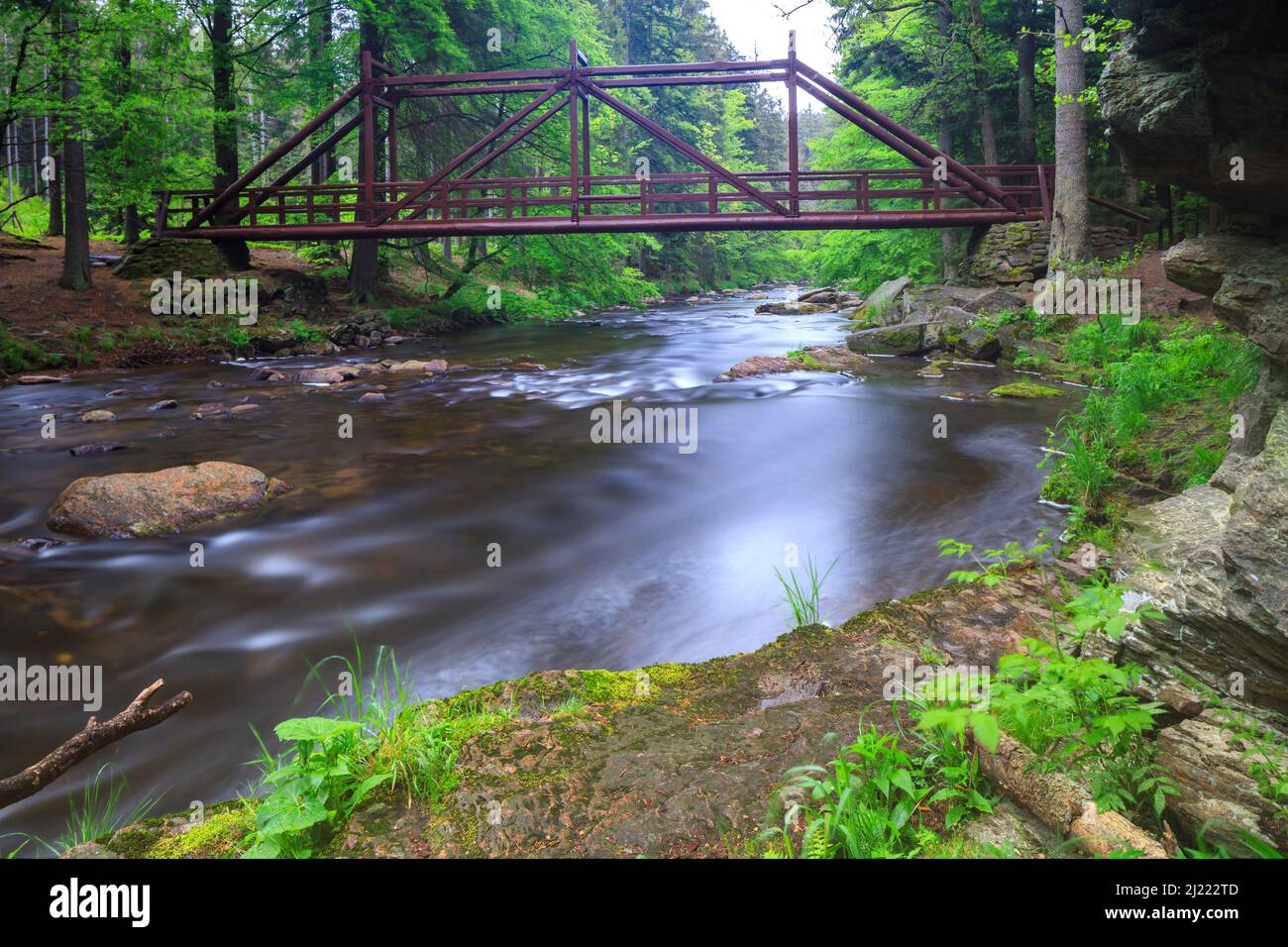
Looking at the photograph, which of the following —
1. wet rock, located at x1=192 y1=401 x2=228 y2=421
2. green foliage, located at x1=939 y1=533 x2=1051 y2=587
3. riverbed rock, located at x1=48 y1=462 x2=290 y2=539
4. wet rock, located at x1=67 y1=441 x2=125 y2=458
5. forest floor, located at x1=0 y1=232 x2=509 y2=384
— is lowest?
green foliage, located at x1=939 y1=533 x2=1051 y2=587

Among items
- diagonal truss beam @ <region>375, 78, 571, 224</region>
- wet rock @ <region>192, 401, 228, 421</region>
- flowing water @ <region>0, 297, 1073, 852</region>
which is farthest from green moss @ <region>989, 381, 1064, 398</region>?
diagonal truss beam @ <region>375, 78, 571, 224</region>

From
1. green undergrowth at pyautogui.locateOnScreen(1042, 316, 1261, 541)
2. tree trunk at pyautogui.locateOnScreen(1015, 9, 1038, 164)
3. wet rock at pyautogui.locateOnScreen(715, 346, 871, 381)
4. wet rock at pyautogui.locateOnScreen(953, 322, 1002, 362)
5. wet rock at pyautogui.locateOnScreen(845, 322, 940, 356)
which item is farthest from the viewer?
tree trunk at pyautogui.locateOnScreen(1015, 9, 1038, 164)

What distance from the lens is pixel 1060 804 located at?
7.97 feet

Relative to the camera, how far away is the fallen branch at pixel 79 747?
9.11 feet

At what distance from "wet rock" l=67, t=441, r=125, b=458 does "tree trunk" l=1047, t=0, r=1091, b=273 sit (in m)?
15.8

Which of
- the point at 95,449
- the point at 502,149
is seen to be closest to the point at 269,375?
the point at 95,449

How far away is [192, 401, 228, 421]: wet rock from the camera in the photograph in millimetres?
12109

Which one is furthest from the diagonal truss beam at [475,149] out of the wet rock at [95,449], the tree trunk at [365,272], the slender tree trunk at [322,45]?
the wet rock at [95,449]

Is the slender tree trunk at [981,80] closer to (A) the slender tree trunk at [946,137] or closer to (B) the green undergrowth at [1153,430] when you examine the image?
(A) the slender tree trunk at [946,137]

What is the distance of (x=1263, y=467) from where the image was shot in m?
3.18

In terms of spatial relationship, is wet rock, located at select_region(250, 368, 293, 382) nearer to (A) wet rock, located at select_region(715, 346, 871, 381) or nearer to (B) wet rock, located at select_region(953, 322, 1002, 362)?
(A) wet rock, located at select_region(715, 346, 871, 381)

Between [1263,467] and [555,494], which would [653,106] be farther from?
[1263,467]
